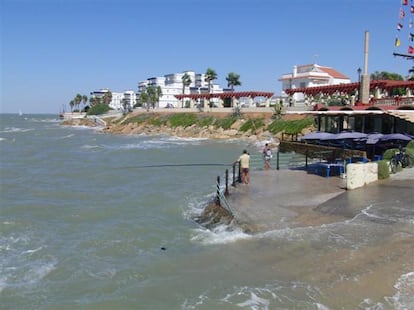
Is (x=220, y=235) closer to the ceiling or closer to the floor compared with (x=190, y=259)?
closer to the ceiling

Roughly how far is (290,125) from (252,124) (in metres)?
8.76

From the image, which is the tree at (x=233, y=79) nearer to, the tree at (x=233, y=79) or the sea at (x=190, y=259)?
the tree at (x=233, y=79)

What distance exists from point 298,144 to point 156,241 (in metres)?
16.7

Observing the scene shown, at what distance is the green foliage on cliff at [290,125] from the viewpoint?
5497 cm

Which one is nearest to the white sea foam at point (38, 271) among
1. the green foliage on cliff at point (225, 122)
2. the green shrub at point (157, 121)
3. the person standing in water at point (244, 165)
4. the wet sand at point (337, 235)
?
the wet sand at point (337, 235)

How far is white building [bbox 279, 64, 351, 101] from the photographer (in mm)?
85000

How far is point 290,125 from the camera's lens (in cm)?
5728

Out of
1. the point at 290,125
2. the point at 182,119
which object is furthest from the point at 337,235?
the point at 182,119

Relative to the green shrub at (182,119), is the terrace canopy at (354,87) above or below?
above

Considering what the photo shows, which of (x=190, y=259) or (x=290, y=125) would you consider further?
(x=290, y=125)

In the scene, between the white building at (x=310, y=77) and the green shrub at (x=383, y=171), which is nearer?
the green shrub at (x=383, y=171)

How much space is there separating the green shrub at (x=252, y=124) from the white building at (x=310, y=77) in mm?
19249

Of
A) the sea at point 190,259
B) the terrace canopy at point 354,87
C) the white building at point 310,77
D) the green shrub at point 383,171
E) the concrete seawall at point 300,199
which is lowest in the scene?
the sea at point 190,259

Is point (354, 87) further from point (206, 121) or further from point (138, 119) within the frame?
point (138, 119)
